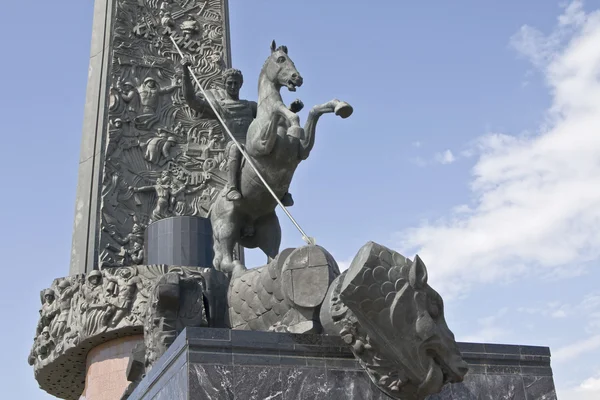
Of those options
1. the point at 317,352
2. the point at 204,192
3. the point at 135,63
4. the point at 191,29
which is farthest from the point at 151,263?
the point at 317,352

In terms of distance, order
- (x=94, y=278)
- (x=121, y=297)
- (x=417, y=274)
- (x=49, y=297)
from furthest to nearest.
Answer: (x=49, y=297) → (x=94, y=278) → (x=121, y=297) → (x=417, y=274)

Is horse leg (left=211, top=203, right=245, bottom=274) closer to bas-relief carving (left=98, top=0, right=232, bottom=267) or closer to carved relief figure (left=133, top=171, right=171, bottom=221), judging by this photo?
bas-relief carving (left=98, top=0, right=232, bottom=267)

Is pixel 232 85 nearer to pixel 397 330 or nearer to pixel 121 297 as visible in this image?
pixel 121 297

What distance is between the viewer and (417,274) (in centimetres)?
584

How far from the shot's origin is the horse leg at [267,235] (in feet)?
33.1

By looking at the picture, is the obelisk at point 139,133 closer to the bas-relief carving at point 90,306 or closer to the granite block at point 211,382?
the bas-relief carving at point 90,306

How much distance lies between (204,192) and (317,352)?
336 inches

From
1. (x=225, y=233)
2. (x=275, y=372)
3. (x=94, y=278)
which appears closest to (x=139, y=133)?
(x=94, y=278)

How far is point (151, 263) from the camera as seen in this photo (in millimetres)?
12469

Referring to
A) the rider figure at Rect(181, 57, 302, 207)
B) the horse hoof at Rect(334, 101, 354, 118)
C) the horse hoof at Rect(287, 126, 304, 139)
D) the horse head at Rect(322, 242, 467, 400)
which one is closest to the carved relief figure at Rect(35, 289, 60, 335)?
the rider figure at Rect(181, 57, 302, 207)

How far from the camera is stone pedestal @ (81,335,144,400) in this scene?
11.7m

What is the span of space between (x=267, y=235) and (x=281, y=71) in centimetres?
207

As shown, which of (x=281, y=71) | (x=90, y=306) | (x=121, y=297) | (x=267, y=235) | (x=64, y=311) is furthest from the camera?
(x=64, y=311)

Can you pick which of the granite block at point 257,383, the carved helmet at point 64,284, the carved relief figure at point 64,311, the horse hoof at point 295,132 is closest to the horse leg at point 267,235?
the horse hoof at point 295,132
